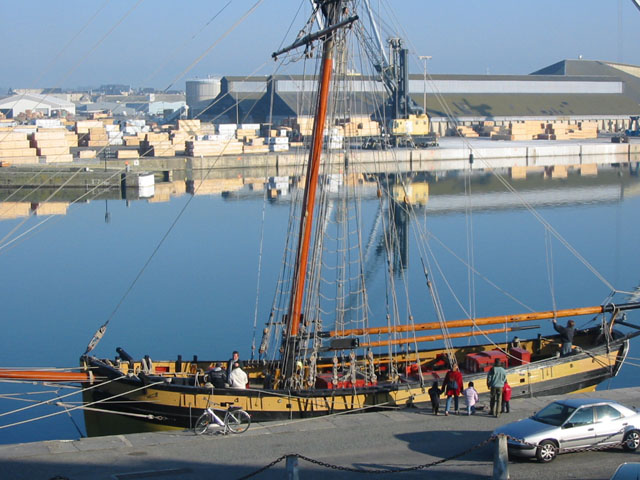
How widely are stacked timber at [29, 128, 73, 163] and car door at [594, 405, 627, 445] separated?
5323 cm

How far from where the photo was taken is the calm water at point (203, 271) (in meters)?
19.1

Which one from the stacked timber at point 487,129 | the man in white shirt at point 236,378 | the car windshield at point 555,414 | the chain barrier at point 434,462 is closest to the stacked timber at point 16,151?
the stacked timber at point 487,129

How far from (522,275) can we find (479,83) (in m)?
76.5

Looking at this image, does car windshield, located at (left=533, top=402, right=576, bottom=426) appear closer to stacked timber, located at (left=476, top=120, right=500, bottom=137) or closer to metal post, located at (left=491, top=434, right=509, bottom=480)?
metal post, located at (left=491, top=434, right=509, bottom=480)

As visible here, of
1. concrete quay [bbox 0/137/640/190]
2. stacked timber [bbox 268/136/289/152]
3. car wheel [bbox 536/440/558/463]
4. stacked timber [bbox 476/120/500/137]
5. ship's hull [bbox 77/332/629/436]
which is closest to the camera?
car wheel [bbox 536/440/558/463]

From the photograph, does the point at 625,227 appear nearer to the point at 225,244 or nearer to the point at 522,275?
the point at 522,275

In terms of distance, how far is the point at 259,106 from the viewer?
9031 centimetres

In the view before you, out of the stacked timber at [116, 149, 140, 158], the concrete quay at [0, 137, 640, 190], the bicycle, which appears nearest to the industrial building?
the concrete quay at [0, 137, 640, 190]

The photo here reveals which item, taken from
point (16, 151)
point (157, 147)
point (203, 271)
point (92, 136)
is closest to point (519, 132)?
point (157, 147)

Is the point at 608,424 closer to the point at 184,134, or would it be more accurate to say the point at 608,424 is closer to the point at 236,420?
the point at 236,420

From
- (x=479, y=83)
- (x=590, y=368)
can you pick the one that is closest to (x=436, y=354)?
(x=590, y=368)

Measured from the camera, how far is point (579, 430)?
9266 mm

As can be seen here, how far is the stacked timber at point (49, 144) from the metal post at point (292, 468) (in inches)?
2107

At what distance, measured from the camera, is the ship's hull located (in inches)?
492
